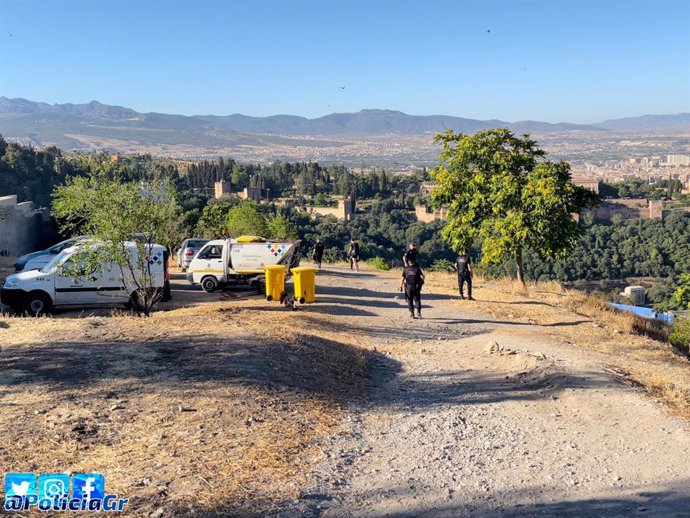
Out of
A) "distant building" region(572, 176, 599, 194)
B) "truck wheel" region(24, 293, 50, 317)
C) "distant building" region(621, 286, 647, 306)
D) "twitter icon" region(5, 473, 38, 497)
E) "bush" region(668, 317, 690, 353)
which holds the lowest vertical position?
"distant building" region(621, 286, 647, 306)

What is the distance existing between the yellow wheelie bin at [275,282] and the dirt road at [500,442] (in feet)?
16.2

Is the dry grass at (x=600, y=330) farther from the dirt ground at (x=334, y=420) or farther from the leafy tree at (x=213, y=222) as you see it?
the leafy tree at (x=213, y=222)

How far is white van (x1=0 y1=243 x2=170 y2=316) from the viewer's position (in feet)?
48.5

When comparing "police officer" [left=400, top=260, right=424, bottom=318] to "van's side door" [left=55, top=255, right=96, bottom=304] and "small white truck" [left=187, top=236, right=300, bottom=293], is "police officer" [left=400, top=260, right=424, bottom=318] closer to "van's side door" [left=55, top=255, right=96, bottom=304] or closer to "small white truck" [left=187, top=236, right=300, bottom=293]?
"small white truck" [left=187, top=236, right=300, bottom=293]

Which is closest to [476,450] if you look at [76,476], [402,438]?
[402,438]

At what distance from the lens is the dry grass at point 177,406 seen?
5578 mm

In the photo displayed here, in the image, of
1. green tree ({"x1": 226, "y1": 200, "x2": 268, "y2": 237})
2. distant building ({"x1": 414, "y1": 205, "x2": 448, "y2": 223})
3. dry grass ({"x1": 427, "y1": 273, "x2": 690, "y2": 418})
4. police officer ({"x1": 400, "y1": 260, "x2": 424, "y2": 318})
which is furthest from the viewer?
distant building ({"x1": 414, "y1": 205, "x2": 448, "y2": 223})

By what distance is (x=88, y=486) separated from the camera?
5.33 meters

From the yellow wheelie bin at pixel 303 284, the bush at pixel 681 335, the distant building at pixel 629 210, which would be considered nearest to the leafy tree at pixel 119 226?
the yellow wheelie bin at pixel 303 284

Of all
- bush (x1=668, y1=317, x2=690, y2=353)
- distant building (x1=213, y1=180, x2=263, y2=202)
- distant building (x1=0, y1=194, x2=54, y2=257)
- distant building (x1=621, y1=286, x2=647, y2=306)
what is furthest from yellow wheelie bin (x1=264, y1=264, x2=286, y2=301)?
distant building (x1=213, y1=180, x2=263, y2=202)

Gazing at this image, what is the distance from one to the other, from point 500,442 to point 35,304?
11.6 m

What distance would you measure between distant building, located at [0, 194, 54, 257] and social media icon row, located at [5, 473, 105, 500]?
90.6 ft

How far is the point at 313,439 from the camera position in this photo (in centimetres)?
676

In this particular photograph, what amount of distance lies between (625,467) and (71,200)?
14.1m
